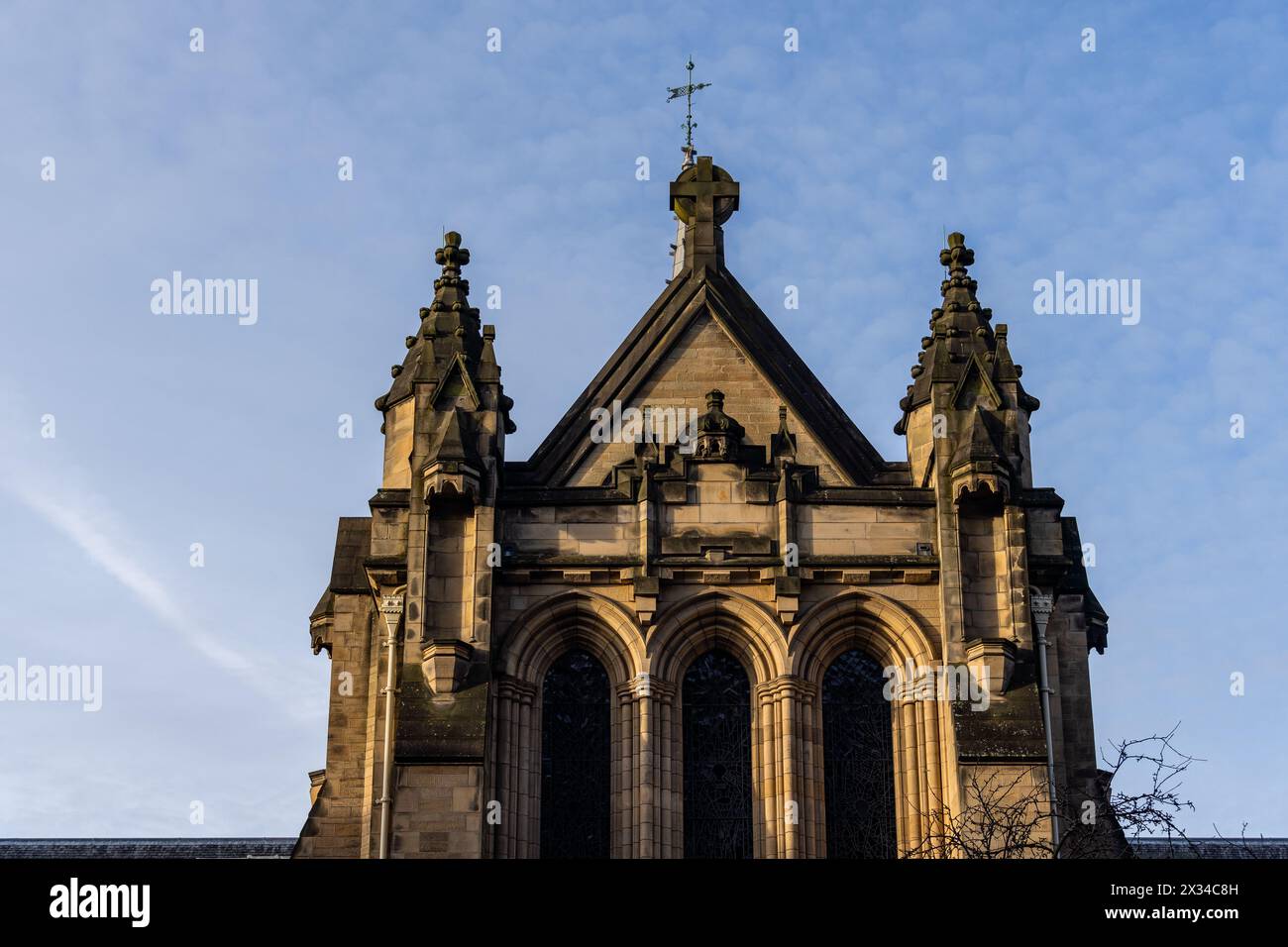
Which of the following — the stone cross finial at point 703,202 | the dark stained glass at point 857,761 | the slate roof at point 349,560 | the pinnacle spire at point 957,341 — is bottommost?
the dark stained glass at point 857,761

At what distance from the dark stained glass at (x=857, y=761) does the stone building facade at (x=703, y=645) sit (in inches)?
1.3

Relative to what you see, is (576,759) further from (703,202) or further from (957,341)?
(703,202)

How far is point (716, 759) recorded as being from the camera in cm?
3022

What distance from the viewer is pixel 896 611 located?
99.5 feet

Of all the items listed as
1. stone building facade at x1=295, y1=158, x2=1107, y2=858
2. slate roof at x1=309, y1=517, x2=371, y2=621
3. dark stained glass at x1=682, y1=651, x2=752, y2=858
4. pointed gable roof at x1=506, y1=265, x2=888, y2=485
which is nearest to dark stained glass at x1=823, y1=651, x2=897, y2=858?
stone building facade at x1=295, y1=158, x2=1107, y2=858

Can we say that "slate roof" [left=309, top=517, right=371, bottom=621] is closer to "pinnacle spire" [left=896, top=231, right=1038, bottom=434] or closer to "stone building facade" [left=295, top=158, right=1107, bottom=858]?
"stone building facade" [left=295, top=158, right=1107, bottom=858]

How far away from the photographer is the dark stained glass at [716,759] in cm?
2970

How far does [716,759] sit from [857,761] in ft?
6.22

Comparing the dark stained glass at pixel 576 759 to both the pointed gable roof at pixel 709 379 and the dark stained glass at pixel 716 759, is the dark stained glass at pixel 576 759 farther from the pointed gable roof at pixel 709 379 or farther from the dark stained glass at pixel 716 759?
the pointed gable roof at pixel 709 379

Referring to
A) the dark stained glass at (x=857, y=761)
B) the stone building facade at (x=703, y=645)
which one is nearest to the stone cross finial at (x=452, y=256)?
the stone building facade at (x=703, y=645)
